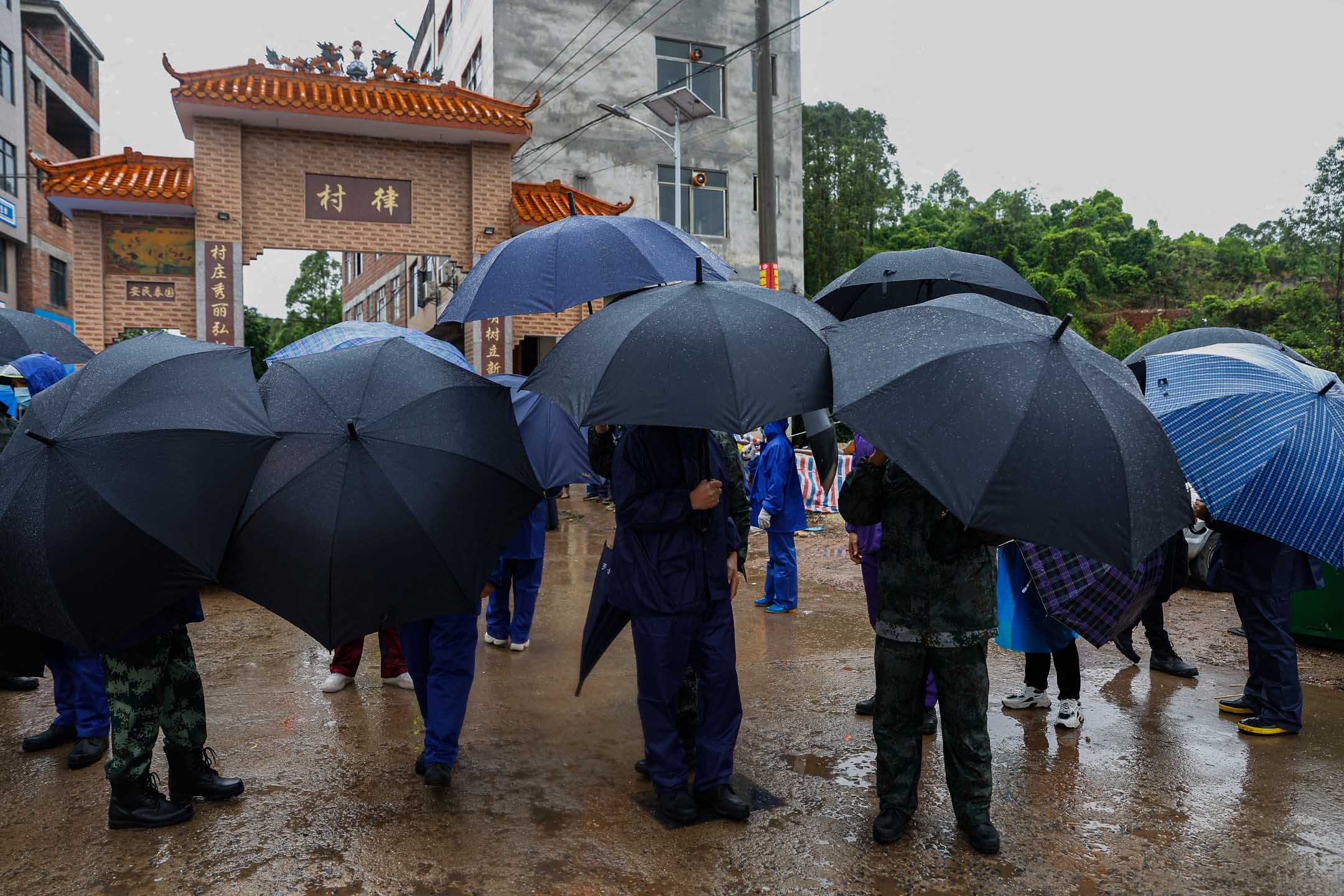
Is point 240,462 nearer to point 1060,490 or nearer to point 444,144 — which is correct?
point 1060,490

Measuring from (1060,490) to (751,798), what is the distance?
2.08 m

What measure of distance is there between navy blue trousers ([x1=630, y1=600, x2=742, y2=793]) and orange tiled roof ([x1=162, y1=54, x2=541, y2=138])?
471 inches

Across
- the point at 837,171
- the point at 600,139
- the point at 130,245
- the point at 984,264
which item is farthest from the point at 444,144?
the point at 837,171

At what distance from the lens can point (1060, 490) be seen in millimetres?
3006

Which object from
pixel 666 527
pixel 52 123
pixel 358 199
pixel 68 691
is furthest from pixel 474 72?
pixel 666 527

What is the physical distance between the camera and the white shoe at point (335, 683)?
18.9ft

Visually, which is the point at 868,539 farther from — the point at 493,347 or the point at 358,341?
the point at 493,347

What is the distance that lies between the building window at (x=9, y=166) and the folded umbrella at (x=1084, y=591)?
99.1 feet

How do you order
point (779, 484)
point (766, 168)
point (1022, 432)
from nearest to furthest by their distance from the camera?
point (1022, 432)
point (779, 484)
point (766, 168)

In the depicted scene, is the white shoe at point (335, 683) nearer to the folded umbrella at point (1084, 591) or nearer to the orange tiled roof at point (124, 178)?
the folded umbrella at point (1084, 591)

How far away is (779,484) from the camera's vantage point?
26.9ft

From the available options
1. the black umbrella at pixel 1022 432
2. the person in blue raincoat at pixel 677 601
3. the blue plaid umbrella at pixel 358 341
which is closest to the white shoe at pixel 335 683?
the blue plaid umbrella at pixel 358 341

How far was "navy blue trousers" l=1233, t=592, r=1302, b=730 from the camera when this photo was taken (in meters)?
5.02

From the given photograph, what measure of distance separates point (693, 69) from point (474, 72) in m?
5.82
